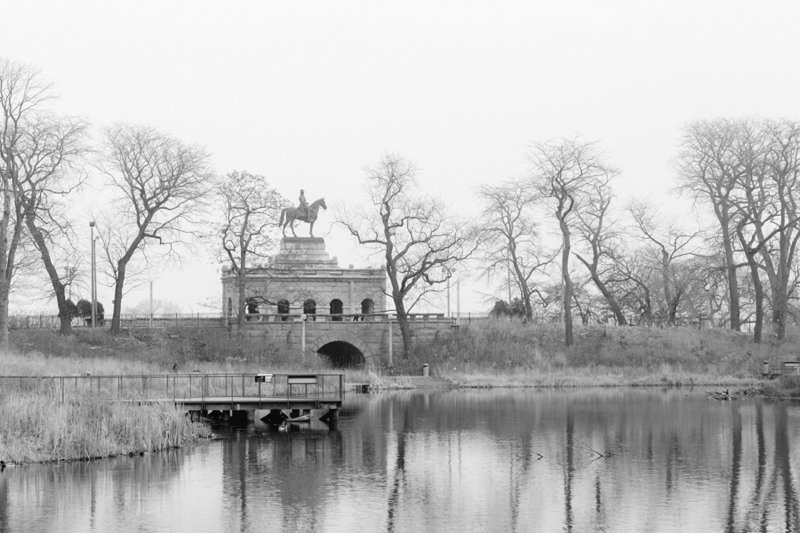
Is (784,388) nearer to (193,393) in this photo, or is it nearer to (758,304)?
(758,304)

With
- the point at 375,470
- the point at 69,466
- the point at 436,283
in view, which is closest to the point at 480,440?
the point at 375,470

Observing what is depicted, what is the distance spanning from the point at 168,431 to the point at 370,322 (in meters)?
32.5

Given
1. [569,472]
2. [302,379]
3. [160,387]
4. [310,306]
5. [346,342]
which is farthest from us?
[310,306]

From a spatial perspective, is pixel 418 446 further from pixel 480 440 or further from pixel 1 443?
pixel 1 443

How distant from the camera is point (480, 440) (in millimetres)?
36281

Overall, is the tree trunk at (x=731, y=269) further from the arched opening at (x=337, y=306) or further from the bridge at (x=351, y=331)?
the arched opening at (x=337, y=306)

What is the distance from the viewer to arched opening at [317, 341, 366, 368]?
220ft

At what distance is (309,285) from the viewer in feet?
224

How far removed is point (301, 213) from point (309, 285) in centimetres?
419

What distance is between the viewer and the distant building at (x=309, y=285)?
67.1m

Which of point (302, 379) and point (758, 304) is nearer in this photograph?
point (302, 379)

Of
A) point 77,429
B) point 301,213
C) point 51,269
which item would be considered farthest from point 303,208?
point 77,429

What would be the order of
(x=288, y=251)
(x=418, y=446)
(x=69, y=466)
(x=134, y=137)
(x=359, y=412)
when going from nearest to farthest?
(x=69, y=466), (x=418, y=446), (x=359, y=412), (x=134, y=137), (x=288, y=251)

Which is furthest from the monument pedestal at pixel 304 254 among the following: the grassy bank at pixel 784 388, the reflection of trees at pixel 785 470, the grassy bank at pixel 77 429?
the grassy bank at pixel 77 429
